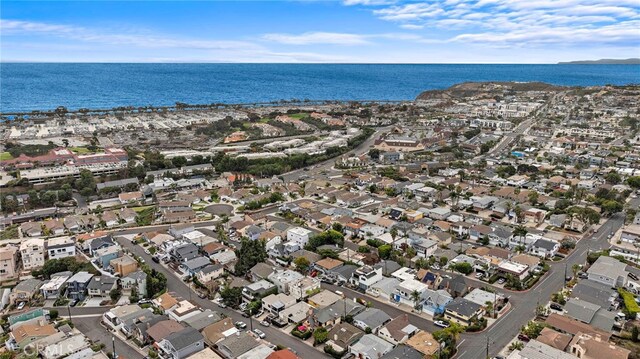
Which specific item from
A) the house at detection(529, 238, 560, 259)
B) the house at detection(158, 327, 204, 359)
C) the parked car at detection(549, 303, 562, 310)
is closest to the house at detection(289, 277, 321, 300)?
the house at detection(158, 327, 204, 359)

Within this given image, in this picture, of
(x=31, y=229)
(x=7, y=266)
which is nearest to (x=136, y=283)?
(x=7, y=266)

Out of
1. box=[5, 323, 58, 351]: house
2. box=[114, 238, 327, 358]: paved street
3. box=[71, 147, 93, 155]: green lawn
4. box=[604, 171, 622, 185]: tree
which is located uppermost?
box=[604, 171, 622, 185]: tree

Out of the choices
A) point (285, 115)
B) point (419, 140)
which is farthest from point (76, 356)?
point (285, 115)

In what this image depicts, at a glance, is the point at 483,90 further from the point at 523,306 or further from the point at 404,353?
the point at 404,353

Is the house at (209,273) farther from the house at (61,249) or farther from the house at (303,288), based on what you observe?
the house at (61,249)

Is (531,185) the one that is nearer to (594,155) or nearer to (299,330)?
(594,155)

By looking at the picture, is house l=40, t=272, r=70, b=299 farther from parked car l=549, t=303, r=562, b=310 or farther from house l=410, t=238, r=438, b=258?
parked car l=549, t=303, r=562, b=310

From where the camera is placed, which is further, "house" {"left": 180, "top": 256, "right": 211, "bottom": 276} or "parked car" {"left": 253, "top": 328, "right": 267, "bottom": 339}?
"house" {"left": 180, "top": 256, "right": 211, "bottom": 276}

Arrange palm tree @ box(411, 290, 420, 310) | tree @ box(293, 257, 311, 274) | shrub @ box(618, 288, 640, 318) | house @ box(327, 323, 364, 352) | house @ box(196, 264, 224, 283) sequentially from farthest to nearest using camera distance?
tree @ box(293, 257, 311, 274) < house @ box(196, 264, 224, 283) < palm tree @ box(411, 290, 420, 310) < shrub @ box(618, 288, 640, 318) < house @ box(327, 323, 364, 352)
